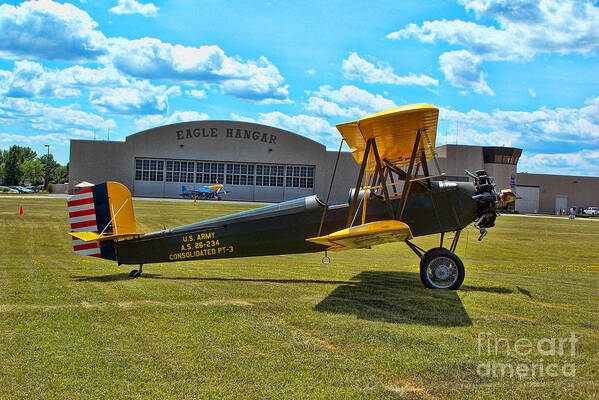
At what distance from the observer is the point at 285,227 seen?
959cm

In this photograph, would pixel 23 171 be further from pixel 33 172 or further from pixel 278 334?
pixel 278 334

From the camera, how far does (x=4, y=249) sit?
1555cm

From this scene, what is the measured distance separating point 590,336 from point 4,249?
16272 millimetres

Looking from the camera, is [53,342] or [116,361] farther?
[53,342]

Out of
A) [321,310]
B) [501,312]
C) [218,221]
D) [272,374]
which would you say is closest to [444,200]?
[501,312]

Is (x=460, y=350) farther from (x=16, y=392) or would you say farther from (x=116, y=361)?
(x=16, y=392)

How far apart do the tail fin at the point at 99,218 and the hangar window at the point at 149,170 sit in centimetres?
5743

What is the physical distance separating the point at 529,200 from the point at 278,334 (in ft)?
257

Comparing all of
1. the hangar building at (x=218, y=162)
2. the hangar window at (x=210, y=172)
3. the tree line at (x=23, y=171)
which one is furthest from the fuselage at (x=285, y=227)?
the tree line at (x=23, y=171)

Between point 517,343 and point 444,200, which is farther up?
point 444,200

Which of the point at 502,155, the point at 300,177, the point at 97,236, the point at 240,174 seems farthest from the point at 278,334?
the point at 502,155

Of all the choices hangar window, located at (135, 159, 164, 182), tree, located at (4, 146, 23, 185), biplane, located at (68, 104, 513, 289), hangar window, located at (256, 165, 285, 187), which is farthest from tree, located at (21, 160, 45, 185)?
biplane, located at (68, 104, 513, 289)

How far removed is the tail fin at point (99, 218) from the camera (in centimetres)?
953

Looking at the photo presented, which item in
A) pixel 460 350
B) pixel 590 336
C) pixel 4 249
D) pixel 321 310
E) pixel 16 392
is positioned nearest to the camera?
pixel 16 392
